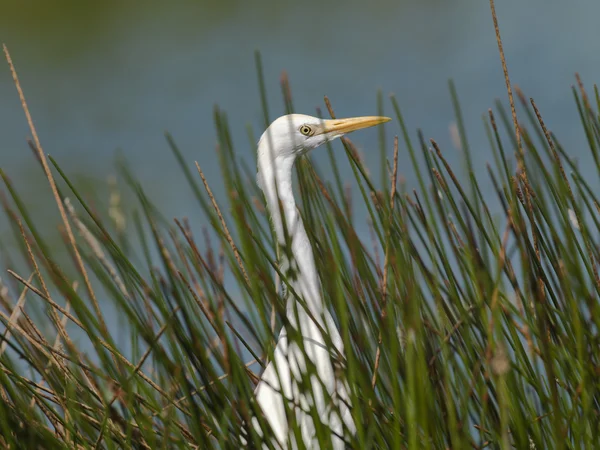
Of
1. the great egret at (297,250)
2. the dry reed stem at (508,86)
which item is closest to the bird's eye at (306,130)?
the great egret at (297,250)

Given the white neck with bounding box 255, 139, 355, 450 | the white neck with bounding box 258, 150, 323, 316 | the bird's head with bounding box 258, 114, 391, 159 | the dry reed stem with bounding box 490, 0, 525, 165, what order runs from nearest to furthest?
the dry reed stem with bounding box 490, 0, 525, 165 < the white neck with bounding box 255, 139, 355, 450 < the white neck with bounding box 258, 150, 323, 316 < the bird's head with bounding box 258, 114, 391, 159

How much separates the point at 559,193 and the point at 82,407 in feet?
2.89

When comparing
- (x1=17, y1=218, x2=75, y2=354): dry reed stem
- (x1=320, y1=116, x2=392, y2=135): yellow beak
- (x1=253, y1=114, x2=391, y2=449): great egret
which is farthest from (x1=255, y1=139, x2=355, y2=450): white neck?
(x1=17, y1=218, x2=75, y2=354): dry reed stem

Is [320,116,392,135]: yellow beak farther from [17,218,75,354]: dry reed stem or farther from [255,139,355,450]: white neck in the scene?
[17,218,75,354]: dry reed stem

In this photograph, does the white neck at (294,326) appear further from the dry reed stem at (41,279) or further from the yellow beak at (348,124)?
the dry reed stem at (41,279)

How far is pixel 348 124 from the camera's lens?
1.77 m

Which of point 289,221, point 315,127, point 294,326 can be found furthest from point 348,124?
point 294,326

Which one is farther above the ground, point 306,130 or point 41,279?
point 306,130

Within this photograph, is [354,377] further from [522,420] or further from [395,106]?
[395,106]

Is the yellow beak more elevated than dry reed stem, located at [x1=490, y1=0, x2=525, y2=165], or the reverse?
the yellow beak

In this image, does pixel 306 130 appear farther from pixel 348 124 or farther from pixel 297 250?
pixel 297 250

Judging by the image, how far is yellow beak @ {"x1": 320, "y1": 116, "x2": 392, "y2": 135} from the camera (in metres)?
1.75

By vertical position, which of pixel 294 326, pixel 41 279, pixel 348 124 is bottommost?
pixel 294 326

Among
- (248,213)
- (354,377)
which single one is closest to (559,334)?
(354,377)
